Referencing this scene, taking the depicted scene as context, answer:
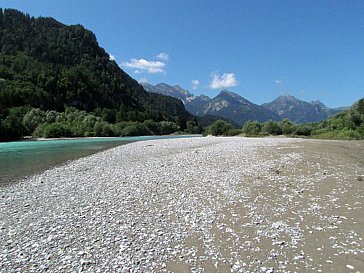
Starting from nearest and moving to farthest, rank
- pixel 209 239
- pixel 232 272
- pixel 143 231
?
pixel 232 272, pixel 209 239, pixel 143 231

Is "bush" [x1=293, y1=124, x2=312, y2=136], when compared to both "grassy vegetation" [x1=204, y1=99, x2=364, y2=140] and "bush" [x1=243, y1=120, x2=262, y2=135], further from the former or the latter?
"bush" [x1=243, y1=120, x2=262, y2=135]

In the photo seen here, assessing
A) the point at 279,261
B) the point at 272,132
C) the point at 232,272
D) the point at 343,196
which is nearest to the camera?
the point at 232,272

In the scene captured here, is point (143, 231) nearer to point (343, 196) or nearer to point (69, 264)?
point (69, 264)

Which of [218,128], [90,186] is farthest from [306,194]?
[218,128]

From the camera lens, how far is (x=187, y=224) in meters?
9.89

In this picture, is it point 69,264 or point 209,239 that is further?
point 209,239

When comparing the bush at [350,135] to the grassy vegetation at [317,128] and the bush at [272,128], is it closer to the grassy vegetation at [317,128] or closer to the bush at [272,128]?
the grassy vegetation at [317,128]

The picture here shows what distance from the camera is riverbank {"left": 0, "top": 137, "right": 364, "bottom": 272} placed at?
732cm

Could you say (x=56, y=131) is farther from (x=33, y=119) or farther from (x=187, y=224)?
(x=187, y=224)

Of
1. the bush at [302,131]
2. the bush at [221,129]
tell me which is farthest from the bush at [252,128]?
the bush at [302,131]

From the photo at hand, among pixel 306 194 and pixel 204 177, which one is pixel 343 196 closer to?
pixel 306 194

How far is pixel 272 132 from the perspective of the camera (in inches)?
4813

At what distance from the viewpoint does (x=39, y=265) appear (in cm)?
720

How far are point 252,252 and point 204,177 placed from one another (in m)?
10.0
